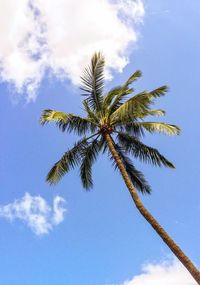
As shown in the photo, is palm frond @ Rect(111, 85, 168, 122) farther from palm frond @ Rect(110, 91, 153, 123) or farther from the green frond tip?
the green frond tip

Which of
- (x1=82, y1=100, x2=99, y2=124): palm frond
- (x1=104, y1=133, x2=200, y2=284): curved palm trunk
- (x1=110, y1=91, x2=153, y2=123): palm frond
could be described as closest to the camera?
(x1=104, y1=133, x2=200, y2=284): curved palm trunk

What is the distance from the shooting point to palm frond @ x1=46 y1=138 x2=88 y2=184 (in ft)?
67.8

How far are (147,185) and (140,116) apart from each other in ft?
12.5

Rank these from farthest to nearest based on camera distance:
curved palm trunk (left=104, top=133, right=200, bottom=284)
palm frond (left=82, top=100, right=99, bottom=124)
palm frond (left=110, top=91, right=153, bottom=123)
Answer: palm frond (left=82, top=100, right=99, bottom=124)
palm frond (left=110, top=91, right=153, bottom=123)
curved palm trunk (left=104, top=133, right=200, bottom=284)

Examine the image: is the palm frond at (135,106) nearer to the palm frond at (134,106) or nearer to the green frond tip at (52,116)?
the palm frond at (134,106)

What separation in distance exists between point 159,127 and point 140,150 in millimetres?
1526

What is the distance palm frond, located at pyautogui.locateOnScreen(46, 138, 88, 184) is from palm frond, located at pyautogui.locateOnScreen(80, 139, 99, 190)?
11.3 inches

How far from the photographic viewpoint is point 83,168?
2206 centimetres

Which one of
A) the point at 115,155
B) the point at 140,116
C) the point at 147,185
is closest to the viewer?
the point at 115,155

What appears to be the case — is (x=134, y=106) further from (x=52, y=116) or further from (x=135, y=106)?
(x=52, y=116)

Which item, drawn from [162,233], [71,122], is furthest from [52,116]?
[162,233]

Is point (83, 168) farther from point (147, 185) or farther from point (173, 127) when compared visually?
point (173, 127)

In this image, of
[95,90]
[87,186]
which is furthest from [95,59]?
[87,186]

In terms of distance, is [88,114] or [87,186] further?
[87,186]
